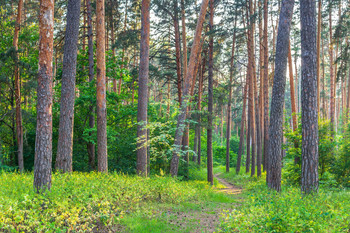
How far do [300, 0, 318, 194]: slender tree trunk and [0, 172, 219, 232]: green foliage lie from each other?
14.7 feet

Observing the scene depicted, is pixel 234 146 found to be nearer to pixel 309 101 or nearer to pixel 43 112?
pixel 309 101

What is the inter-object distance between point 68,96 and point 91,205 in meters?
5.16

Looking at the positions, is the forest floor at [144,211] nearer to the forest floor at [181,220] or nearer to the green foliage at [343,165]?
the forest floor at [181,220]

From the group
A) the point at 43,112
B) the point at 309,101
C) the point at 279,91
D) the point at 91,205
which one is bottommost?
the point at 91,205

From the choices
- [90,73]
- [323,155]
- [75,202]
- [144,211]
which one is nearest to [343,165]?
[323,155]

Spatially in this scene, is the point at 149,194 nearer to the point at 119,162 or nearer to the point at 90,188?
the point at 90,188

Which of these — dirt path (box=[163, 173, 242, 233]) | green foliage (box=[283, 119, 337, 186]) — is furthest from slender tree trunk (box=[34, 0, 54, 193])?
green foliage (box=[283, 119, 337, 186])

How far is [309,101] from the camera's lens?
332 inches

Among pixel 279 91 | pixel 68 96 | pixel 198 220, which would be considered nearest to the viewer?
pixel 198 220

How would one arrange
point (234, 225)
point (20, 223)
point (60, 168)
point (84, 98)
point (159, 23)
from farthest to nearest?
point (159, 23)
point (84, 98)
point (60, 168)
point (234, 225)
point (20, 223)

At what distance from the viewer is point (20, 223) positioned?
4684 mm

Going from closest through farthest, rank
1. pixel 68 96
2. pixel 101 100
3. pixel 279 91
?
pixel 279 91, pixel 68 96, pixel 101 100

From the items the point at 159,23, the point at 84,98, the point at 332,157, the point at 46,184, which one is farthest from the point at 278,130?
the point at 159,23

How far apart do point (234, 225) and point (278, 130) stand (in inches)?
213
